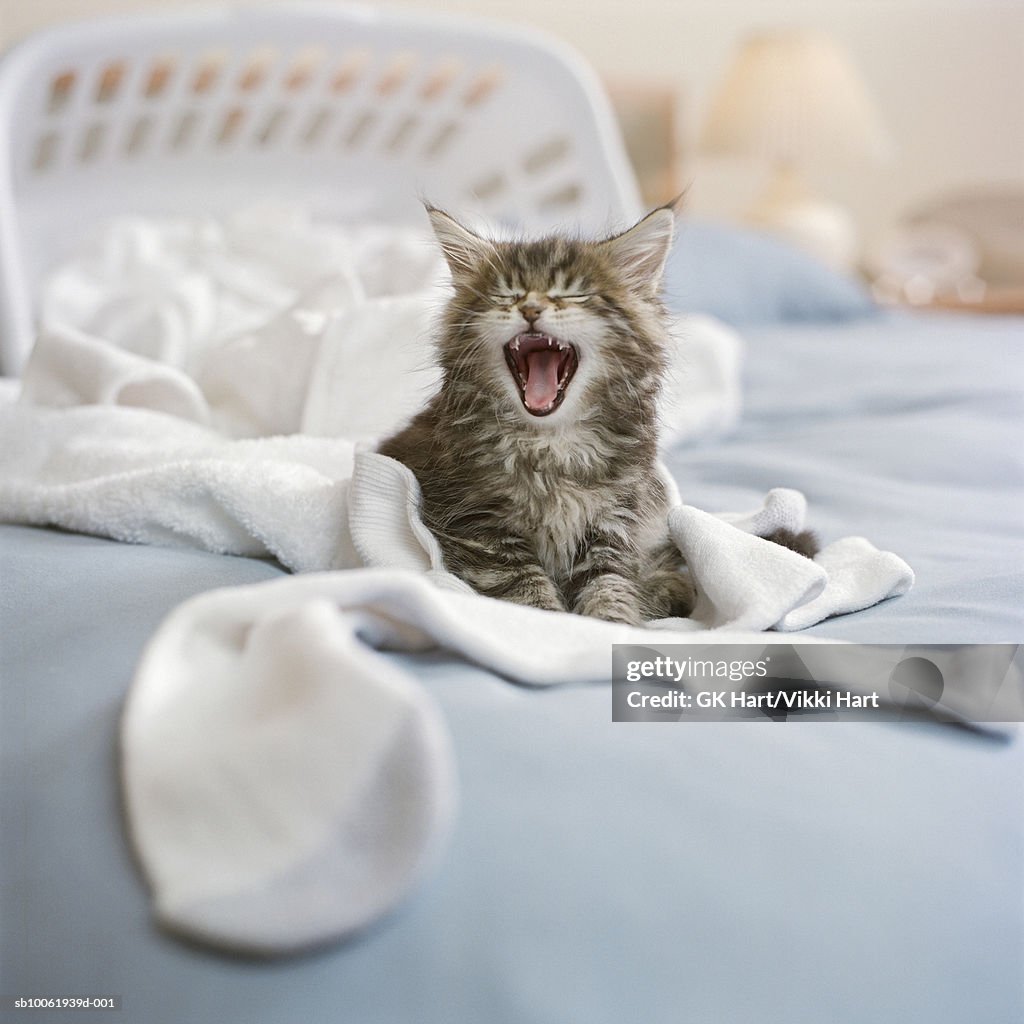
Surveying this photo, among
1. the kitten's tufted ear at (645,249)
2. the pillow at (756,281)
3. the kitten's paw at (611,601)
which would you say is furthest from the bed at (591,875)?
the pillow at (756,281)

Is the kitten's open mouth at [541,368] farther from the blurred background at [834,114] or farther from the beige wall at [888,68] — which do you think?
the beige wall at [888,68]

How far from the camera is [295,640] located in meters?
0.62

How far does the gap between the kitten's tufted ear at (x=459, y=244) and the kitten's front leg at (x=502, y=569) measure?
23 cm

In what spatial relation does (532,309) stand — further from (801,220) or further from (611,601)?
(801,220)

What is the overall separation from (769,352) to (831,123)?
1.78 meters

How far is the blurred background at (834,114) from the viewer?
3703mm

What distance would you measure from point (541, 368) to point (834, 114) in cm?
324

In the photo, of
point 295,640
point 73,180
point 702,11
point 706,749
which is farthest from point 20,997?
point 702,11

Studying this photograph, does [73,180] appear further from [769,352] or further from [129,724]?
[129,724]

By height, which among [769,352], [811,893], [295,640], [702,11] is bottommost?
[769,352]

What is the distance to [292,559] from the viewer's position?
3.16ft

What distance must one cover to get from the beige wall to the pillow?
4.17ft

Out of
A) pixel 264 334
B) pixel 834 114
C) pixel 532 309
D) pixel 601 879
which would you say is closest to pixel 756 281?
pixel 834 114

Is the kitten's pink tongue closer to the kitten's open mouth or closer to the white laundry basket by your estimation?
the kitten's open mouth
